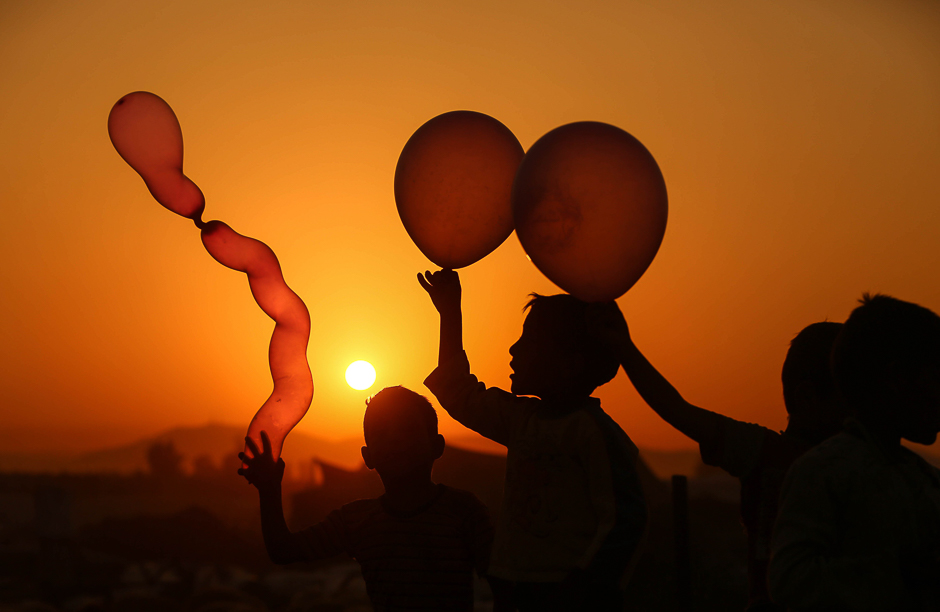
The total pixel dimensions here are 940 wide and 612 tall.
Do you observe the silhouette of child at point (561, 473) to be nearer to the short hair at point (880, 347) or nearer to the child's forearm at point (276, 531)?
the short hair at point (880, 347)

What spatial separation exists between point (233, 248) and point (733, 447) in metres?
1.93

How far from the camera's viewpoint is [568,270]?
218cm

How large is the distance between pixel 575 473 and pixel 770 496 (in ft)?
2.09

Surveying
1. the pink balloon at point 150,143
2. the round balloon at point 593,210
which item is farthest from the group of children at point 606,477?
the pink balloon at point 150,143

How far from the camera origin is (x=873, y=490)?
155 centimetres

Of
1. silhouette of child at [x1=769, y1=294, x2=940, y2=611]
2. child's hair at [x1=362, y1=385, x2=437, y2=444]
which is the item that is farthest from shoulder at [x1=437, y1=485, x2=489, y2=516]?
silhouette of child at [x1=769, y1=294, x2=940, y2=611]

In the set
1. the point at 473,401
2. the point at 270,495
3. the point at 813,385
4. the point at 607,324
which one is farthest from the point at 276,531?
the point at 813,385

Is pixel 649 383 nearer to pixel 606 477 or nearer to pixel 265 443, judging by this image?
pixel 606 477

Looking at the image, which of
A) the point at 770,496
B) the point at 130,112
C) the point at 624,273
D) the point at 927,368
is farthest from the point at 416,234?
the point at 927,368

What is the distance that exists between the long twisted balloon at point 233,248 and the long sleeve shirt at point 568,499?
3.11ft

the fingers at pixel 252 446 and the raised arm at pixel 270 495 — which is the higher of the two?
the fingers at pixel 252 446

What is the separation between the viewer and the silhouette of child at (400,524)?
2.75m

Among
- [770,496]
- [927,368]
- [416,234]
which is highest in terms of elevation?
[416,234]

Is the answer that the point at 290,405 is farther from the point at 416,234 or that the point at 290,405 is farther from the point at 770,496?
the point at 770,496
